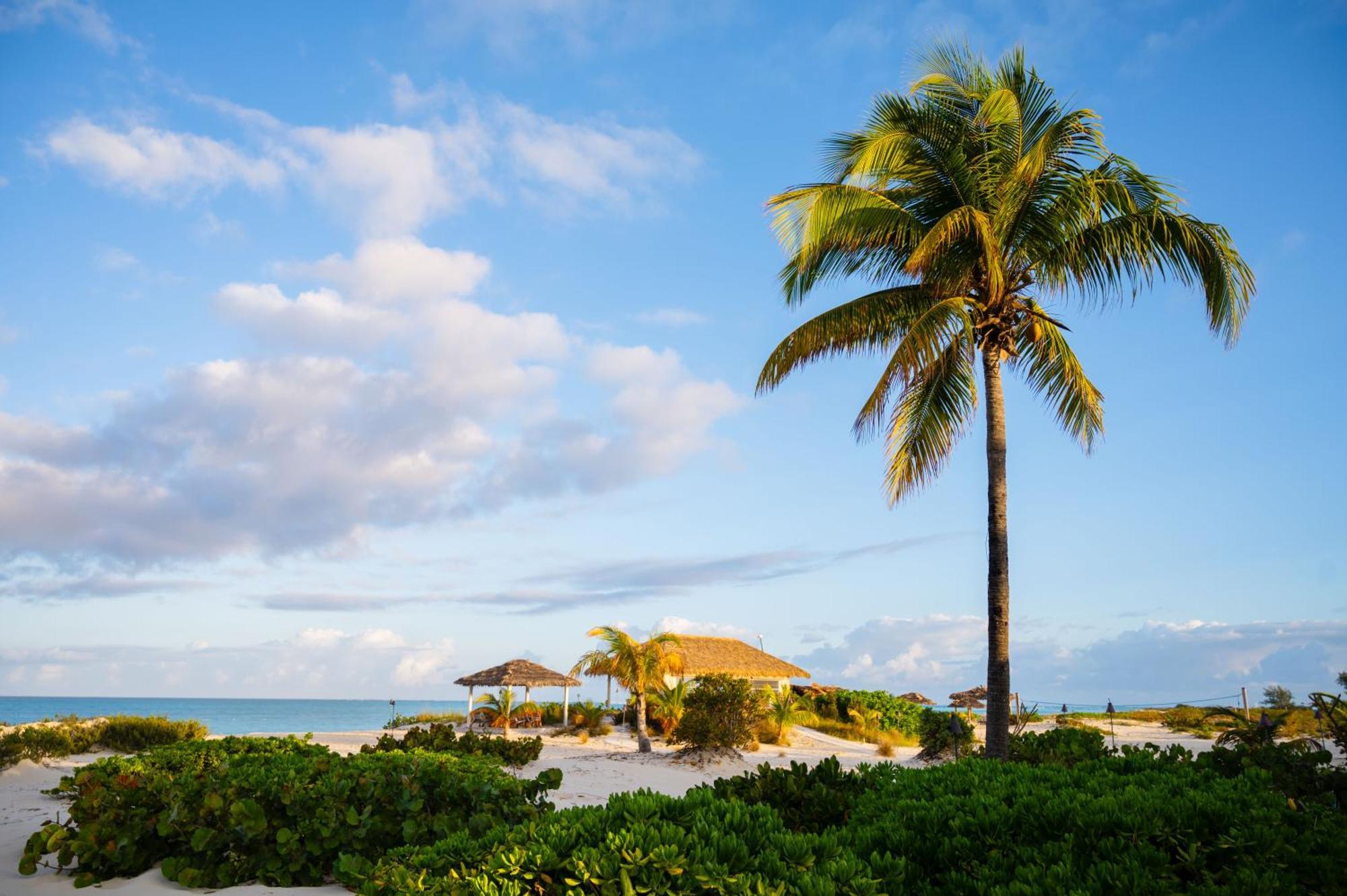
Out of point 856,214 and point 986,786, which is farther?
point 856,214

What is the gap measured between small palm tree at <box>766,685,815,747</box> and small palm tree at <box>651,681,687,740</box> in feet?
9.07

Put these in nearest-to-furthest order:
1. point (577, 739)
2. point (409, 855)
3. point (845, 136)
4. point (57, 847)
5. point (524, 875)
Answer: point (524, 875) < point (409, 855) < point (57, 847) < point (845, 136) < point (577, 739)

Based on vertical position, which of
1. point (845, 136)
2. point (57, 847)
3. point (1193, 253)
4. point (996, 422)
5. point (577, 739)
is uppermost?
point (845, 136)

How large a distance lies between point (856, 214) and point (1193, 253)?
5.00 m

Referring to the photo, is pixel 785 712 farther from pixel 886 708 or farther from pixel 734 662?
pixel 734 662

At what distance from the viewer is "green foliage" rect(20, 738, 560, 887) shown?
606 centimetres

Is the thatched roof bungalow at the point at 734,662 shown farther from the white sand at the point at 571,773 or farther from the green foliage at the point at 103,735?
the green foliage at the point at 103,735

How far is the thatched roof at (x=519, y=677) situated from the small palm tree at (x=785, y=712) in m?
7.88

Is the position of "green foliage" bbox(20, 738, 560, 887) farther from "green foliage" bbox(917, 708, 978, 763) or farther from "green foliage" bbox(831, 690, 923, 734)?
"green foliage" bbox(831, 690, 923, 734)

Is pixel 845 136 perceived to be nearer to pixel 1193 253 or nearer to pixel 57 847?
pixel 1193 253

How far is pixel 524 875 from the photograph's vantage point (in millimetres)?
3434

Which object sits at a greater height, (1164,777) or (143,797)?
(1164,777)

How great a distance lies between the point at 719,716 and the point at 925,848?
14.7 meters

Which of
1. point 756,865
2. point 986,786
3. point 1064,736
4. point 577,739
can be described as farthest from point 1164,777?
point 577,739
